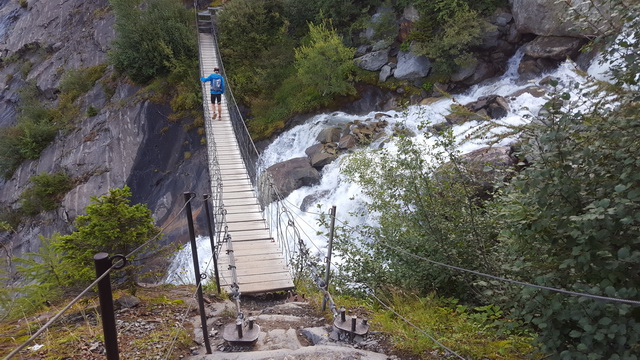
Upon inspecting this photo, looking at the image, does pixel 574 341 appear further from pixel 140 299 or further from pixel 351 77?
pixel 351 77

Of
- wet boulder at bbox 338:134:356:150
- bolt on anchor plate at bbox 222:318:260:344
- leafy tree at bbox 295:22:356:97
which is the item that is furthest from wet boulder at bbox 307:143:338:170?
bolt on anchor plate at bbox 222:318:260:344

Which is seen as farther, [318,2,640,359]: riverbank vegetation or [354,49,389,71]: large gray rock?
[354,49,389,71]: large gray rock

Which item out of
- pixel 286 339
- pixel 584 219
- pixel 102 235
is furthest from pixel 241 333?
pixel 584 219

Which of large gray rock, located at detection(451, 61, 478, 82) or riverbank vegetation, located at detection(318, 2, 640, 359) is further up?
large gray rock, located at detection(451, 61, 478, 82)

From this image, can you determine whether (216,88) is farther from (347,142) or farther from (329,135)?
(347,142)

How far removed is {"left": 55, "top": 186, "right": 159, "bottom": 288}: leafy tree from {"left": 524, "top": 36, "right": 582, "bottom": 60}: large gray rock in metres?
9.09

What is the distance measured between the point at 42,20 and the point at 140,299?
20583mm

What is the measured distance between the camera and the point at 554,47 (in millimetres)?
8844

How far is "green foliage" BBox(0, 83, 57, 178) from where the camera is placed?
44.9 feet

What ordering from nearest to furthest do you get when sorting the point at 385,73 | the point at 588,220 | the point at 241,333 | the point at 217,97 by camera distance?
the point at 588,220, the point at 241,333, the point at 217,97, the point at 385,73

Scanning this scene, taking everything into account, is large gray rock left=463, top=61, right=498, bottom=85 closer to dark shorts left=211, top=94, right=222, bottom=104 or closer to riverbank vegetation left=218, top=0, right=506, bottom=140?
riverbank vegetation left=218, top=0, right=506, bottom=140

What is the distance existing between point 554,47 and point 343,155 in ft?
18.0

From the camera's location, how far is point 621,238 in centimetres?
176

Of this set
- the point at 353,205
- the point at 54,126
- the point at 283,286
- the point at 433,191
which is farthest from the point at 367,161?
the point at 54,126
